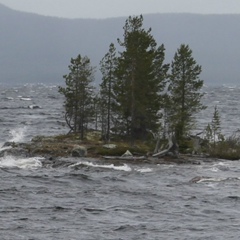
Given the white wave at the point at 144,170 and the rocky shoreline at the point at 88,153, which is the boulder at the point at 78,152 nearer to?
the rocky shoreline at the point at 88,153

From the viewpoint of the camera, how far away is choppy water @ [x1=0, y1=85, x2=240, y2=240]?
100 feet

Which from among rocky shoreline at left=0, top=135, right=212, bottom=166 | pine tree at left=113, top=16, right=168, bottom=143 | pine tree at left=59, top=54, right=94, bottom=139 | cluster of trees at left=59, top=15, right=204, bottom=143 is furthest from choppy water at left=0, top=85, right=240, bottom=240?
pine tree at left=59, top=54, right=94, bottom=139

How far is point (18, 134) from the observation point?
88.7 meters

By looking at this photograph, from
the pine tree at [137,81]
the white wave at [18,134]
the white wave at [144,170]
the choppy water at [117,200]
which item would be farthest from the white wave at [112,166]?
the white wave at [18,134]

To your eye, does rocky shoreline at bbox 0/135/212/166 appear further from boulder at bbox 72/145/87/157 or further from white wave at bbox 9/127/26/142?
white wave at bbox 9/127/26/142

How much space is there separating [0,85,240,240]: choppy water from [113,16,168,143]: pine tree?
36.6ft

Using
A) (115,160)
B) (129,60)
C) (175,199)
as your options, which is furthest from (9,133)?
(175,199)

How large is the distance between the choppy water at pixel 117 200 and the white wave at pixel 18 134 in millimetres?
25320

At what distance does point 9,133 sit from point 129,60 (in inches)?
1251

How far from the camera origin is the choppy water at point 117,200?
100ft

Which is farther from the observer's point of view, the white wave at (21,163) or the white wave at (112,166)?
the white wave at (21,163)

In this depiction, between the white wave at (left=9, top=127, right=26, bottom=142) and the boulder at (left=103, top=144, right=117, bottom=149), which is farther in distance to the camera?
the white wave at (left=9, top=127, right=26, bottom=142)

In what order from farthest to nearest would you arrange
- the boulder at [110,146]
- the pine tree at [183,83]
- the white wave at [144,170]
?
the pine tree at [183,83] < the boulder at [110,146] < the white wave at [144,170]

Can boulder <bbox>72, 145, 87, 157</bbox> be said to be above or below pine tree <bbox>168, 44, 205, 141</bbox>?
below
